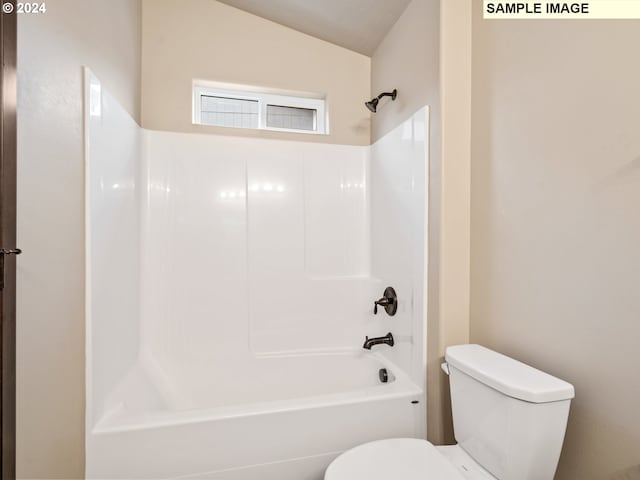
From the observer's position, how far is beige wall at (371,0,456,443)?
1.46 metres

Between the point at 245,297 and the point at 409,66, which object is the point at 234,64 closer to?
the point at 409,66

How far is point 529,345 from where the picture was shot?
1.17 metres

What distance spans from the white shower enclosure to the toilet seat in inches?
9.2

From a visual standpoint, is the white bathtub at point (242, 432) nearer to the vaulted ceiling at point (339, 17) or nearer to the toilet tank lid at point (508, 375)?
the toilet tank lid at point (508, 375)

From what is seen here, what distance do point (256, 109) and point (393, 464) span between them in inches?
87.4

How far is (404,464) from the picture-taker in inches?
43.3

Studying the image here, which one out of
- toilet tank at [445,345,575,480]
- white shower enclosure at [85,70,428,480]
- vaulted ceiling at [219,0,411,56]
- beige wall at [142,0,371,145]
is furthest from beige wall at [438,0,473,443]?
beige wall at [142,0,371,145]

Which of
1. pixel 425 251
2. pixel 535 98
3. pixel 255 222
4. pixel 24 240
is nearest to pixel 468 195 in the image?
pixel 425 251

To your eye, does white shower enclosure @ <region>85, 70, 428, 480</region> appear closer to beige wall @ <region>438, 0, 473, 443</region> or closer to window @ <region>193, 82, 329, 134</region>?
beige wall @ <region>438, 0, 473, 443</region>

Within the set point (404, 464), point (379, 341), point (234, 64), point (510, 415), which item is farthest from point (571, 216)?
point (234, 64)

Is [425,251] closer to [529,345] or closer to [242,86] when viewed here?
[529,345]

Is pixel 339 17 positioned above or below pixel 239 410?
above

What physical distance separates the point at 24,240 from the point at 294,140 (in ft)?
5.63

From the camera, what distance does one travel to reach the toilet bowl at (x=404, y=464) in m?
1.05
